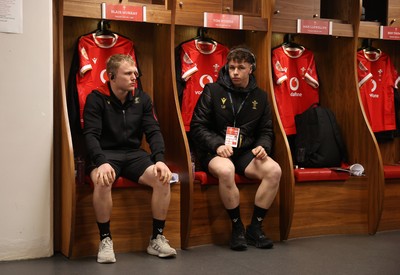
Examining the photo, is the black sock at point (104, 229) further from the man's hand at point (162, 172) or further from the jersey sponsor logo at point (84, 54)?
the jersey sponsor logo at point (84, 54)

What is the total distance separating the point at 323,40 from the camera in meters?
5.07

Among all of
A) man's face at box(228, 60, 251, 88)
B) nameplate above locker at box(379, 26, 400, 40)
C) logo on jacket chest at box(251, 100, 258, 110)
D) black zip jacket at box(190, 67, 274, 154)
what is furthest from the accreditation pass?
nameplate above locker at box(379, 26, 400, 40)

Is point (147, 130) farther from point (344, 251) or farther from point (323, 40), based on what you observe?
point (323, 40)

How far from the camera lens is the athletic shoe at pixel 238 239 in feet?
12.9

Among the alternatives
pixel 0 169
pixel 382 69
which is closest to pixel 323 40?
pixel 382 69

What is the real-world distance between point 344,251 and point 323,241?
0.94 feet

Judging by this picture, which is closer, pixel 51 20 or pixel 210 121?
pixel 51 20

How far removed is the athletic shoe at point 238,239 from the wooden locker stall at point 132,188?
347 mm

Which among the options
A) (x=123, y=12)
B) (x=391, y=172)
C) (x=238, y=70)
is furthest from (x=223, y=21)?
(x=391, y=172)

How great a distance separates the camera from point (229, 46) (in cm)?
477

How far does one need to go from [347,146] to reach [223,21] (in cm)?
140

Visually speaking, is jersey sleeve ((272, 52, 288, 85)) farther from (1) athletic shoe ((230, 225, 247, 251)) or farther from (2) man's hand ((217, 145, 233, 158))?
(1) athletic shoe ((230, 225, 247, 251))

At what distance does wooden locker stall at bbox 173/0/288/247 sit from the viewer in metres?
4.07

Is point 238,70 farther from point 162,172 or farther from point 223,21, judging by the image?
point 162,172
